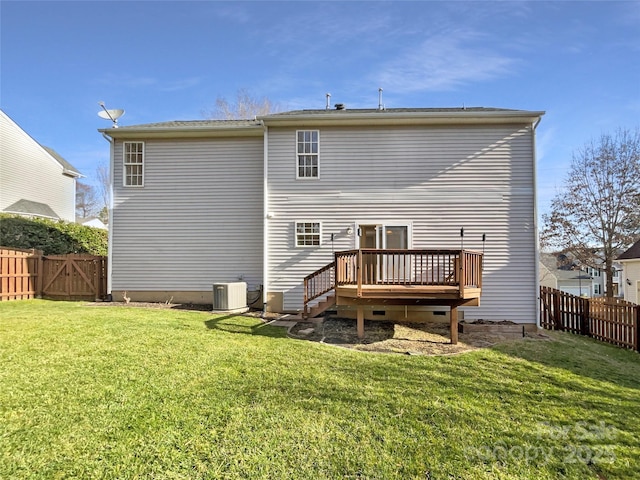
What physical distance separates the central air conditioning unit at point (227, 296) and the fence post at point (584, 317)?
410 inches

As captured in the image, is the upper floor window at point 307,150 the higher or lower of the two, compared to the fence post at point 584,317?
higher

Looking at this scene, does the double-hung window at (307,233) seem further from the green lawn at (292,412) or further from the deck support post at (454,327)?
the deck support post at (454,327)

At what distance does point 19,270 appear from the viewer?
35.7 ft

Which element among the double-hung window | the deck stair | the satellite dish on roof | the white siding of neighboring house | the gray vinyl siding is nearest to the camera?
the deck stair

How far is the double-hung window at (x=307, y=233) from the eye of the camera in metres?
10.2

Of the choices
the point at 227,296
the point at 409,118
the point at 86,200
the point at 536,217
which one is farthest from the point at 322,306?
the point at 86,200

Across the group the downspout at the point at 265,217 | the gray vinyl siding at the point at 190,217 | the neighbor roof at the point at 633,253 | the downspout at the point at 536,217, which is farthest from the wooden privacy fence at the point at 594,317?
the gray vinyl siding at the point at 190,217

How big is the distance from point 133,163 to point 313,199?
6094mm

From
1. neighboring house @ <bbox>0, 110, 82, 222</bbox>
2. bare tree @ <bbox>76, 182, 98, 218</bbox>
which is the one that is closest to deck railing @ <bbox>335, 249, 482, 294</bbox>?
neighboring house @ <bbox>0, 110, 82, 222</bbox>

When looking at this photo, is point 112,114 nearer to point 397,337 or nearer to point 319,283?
point 319,283

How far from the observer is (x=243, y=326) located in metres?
8.34

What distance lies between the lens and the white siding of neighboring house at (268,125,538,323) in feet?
32.0

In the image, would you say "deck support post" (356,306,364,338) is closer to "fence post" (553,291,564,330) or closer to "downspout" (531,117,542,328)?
"downspout" (531,117,542,328)

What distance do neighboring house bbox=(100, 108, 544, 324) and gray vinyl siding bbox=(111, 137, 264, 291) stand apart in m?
0.03
